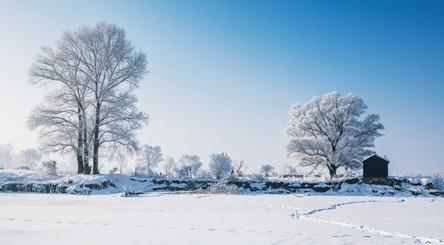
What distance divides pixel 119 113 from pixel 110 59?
3783 millimetres

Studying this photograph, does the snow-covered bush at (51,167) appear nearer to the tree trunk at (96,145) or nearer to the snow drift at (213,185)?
the snow drift at (213,185)

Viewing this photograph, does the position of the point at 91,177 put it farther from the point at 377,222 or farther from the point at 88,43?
the point at 377,222

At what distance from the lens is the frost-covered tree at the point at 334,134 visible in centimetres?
4294

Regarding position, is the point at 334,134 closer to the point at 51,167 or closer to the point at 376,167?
the point at 376,167

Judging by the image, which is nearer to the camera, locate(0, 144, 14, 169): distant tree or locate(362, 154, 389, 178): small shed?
locate(362, 154, 389, 178): small shed

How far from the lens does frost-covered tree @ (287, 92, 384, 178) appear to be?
42.9 m

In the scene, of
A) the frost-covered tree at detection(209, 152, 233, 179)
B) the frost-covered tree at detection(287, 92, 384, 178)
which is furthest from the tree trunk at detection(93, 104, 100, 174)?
the frost-covered tree at detection(209, 152, 233, 179)

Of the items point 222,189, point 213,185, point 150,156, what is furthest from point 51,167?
point 150,156

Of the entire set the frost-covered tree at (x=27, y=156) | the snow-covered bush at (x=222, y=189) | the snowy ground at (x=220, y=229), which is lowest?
the snowy ground at (x=220, y=229)

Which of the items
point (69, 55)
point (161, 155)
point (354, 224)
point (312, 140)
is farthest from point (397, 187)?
point (161, 155)

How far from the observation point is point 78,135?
3250cm

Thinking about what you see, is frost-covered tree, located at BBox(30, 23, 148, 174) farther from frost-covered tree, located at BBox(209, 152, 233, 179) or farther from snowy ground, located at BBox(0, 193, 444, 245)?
frost-covered tree, located at BBox(209, 152, 233, 179)

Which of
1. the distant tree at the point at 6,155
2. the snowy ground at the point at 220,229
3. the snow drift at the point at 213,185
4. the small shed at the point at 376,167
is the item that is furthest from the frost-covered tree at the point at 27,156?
the snowy ground at the point at 220,229

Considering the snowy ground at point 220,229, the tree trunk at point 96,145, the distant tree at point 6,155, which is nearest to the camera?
the snowy ground at point 220,229
